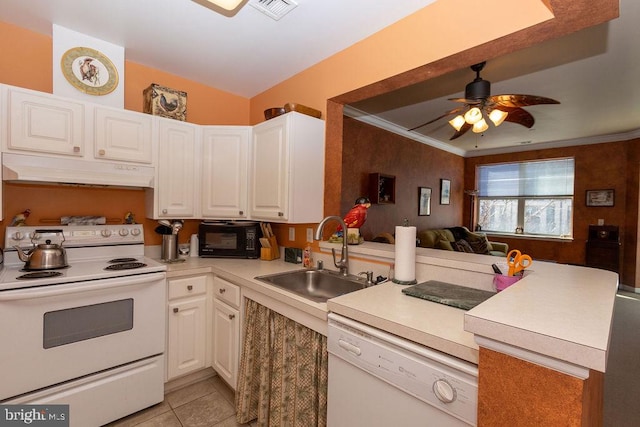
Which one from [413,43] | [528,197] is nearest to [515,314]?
[413,43]

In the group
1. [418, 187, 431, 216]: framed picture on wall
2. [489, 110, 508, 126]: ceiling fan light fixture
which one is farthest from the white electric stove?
[418, 187, 431, 216]: framed picture on wall

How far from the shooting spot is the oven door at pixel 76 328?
1444 millimetres

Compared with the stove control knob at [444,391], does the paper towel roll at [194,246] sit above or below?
above

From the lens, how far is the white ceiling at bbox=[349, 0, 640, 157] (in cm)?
230

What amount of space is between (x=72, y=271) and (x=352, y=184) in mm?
2955

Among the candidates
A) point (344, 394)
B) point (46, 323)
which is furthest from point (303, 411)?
point (46, 323)

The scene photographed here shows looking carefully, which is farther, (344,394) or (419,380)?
(344,394)

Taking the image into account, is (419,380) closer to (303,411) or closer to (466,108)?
(303,411)

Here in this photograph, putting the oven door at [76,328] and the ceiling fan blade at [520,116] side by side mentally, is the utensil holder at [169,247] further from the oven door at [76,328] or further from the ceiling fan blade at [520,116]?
the ceiling fan blade at [520,116]

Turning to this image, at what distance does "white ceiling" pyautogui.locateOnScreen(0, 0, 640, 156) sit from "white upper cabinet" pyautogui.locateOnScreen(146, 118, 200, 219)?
0.58 meters

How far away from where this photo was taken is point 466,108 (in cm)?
307

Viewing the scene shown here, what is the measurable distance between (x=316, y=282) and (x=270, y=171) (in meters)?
0.90

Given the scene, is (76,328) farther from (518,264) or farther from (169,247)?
(518,264)

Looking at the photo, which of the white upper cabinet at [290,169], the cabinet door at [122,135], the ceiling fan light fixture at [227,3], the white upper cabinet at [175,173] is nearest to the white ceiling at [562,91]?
the white upper cabinet at [290,169]
